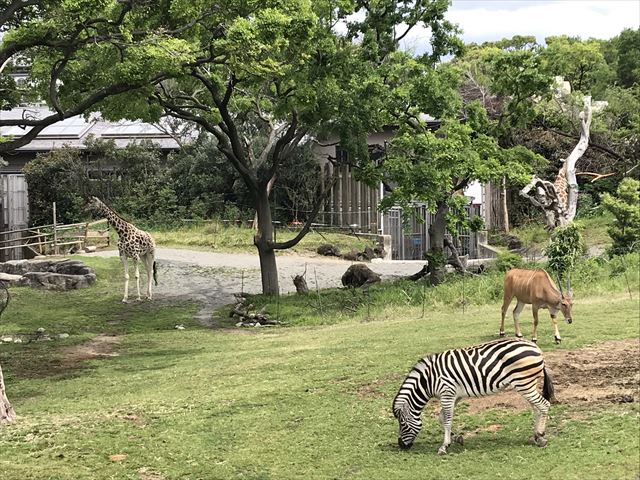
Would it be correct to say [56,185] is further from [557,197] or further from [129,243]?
[557,197]

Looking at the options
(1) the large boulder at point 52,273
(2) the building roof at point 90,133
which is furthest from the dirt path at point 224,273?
(2) the building roof at point 90,133

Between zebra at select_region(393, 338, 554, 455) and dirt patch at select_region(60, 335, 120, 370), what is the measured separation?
7.98 meters

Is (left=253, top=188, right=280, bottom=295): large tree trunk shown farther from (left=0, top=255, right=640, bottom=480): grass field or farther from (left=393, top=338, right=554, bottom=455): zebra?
(left=393, top=338, right=554, bottom=455): zebra

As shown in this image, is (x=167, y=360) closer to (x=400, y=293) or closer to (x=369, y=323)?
(x=369, y=323)

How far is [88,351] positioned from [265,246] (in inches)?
277

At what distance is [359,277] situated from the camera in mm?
22406

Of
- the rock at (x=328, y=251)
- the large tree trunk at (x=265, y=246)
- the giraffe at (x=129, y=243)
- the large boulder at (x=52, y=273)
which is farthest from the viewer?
the rock at (x=328, y=251)

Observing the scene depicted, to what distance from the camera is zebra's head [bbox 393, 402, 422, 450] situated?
7047 millimetres

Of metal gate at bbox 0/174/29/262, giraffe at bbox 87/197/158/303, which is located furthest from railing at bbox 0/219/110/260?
giraffe at bbox 87/197/158/303

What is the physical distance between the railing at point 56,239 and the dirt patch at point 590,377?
74.6ft

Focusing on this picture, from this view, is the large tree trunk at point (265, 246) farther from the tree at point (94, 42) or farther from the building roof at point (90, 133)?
the building roof at point (90, 133)

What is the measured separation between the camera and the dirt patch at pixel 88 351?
13758 mm

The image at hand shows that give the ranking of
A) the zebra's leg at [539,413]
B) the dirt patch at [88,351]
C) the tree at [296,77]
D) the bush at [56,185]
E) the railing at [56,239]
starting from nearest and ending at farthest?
the zebra's leg at [539,413] < the dirt patch at [88,351] < the tree at [296,77] < the railing at [56,239] < the bush at [56,185]

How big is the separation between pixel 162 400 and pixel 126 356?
4.61m
